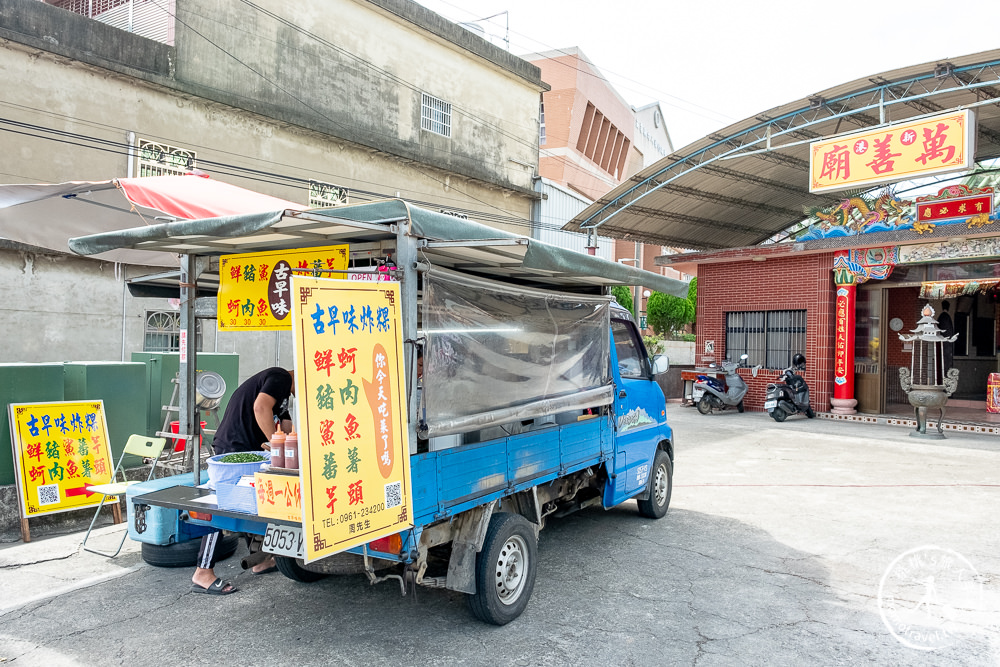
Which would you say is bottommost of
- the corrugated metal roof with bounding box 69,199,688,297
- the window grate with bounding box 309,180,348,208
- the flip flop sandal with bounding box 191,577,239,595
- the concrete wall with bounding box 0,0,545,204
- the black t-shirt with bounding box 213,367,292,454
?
the flip flop sandal with bounding box 191,577,239,595

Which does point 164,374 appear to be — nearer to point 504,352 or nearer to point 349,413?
point 504,352

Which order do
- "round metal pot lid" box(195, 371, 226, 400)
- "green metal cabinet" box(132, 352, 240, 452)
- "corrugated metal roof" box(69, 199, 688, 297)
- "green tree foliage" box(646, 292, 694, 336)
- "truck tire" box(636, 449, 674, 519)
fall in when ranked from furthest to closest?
"green tree foliage" box(646, 292, 694, 336) < "green metal cabinet" box(132, 352, 240, 452) < "truck tire" box(636, 449, 674, 519) < "round metal pot lid" box(195, 371, 226, 400) < "corrugated metal roof" box(69, 199, 688, 297)

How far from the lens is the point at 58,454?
636 centimetres

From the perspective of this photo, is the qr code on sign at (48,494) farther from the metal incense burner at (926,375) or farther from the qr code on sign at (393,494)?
the metal incense burner at (926,375)

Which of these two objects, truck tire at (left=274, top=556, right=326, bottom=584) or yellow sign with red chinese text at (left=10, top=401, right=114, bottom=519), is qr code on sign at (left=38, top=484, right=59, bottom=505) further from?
truck tire at (left=274, top=556, right=326, bottom=584)

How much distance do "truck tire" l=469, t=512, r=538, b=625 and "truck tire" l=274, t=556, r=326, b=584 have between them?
4.39 ft

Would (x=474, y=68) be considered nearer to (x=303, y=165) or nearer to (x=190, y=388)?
(x=303, y=165)

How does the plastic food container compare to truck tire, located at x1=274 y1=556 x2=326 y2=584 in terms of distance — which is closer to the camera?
the plastic food container

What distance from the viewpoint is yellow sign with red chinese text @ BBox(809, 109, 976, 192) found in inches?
384

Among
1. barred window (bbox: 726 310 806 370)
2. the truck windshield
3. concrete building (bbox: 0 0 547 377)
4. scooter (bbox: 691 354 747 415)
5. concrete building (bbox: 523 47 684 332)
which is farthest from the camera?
concrete building (bbox: 523 47 684 332)

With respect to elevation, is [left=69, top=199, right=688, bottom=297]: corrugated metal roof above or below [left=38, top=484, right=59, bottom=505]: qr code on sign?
above

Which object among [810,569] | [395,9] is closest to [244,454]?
[810,569]

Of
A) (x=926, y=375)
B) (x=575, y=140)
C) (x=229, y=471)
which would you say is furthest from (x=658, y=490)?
(x=575, y=140)

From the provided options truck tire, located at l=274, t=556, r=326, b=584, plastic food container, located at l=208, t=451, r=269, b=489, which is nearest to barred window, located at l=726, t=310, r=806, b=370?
truck tire, located at l=274, t=556, r=326, b=584
